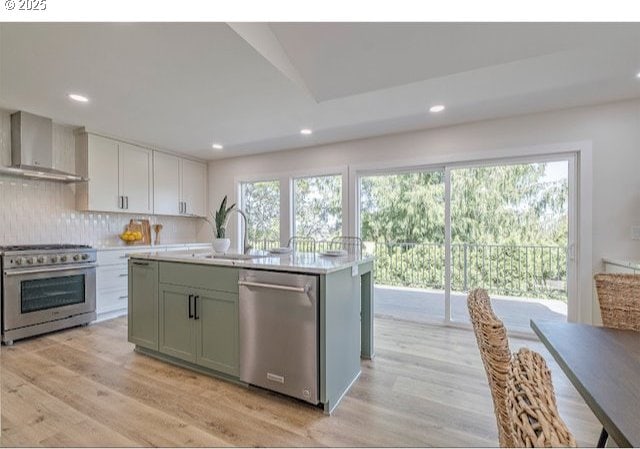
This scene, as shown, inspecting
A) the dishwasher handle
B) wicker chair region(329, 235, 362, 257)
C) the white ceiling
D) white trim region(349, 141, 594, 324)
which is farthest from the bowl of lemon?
white trim region(349, 141, 594, 324)

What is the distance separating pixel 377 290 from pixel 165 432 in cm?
376

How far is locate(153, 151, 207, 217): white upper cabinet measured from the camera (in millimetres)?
4723

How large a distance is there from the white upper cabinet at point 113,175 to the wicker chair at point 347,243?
9.24 feet

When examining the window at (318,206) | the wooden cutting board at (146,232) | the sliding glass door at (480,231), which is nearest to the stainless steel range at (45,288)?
the wooden cutting board at (146,232)

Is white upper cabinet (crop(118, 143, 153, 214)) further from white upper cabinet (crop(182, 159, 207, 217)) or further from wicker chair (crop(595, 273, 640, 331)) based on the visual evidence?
wicker chair (crop(595, 273, 640, 331))

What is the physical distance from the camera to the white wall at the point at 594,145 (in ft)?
9.39

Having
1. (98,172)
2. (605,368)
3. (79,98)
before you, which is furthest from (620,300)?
(98,172)

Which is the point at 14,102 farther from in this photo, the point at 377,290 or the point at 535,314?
the point at 535,314

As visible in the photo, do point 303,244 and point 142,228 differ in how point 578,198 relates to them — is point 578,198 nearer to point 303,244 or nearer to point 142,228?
point 303,244

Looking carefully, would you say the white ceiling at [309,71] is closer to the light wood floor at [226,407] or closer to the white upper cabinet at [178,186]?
the white upper cabinet at [178,186]

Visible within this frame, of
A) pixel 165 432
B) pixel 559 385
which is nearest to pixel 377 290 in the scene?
pixel 559 385

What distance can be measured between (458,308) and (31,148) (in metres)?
5.41

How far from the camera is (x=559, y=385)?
2.23 metres

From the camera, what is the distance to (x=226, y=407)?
6.45 feet
